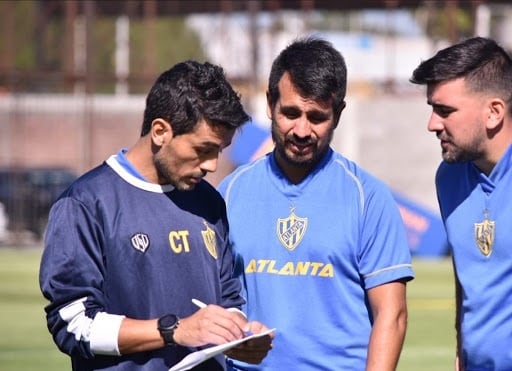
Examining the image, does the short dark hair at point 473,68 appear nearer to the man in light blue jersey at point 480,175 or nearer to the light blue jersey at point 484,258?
the man in light blue jersey at point 480,175

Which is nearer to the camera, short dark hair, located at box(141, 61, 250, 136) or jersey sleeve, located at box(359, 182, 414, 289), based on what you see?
short dark hair, located at box(141, 61, 250, 136)

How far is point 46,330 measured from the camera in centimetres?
1702

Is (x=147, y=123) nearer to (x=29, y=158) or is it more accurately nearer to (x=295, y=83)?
(x=295, y=83)

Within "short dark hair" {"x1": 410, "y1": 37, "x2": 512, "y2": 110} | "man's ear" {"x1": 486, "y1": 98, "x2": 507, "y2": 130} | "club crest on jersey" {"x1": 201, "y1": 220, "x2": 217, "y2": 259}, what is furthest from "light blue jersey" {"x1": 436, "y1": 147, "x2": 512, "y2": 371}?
"club crest on jersey" {"x1": 201, "y1": 220, "x2": 217, "y2": 259}

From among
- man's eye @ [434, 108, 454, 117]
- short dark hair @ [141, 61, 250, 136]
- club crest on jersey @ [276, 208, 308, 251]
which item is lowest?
club crest on jersey @ [276, 208, 308, 251]

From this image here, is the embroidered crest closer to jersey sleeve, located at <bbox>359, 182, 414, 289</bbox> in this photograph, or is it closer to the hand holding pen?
jersey sleeve, located at <bbox>359, 182, 414, 289</bbox>

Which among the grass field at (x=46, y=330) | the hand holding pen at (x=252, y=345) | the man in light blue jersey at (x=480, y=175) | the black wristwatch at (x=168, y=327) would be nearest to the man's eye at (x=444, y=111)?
the man in light blue jersey at (x=480, y=175)

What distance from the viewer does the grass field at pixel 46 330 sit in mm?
14047

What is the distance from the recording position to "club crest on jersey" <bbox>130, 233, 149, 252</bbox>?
524 centimetres

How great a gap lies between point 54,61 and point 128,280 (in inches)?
1649

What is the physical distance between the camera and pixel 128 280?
5.23 m

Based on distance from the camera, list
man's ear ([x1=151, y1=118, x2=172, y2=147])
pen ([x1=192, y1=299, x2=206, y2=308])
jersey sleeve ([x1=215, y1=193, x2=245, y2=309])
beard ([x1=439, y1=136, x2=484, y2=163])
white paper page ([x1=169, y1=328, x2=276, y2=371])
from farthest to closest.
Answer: beard ([x1=439, y1=136, x2=484, y2=163])
jersey sleeve ([x1=215, y1=193, x2=245, y2=309])
man's ear ([x1=151, y1=118, x2=172, y2=147])
pen ([x1=192, y1=299, x2=206, y2=308])
white paper page ([x1=169, y1=328, x2=276, y2=371])

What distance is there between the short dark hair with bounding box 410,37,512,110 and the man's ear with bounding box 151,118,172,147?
145cm

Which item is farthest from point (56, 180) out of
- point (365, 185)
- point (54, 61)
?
point (365, 185)
